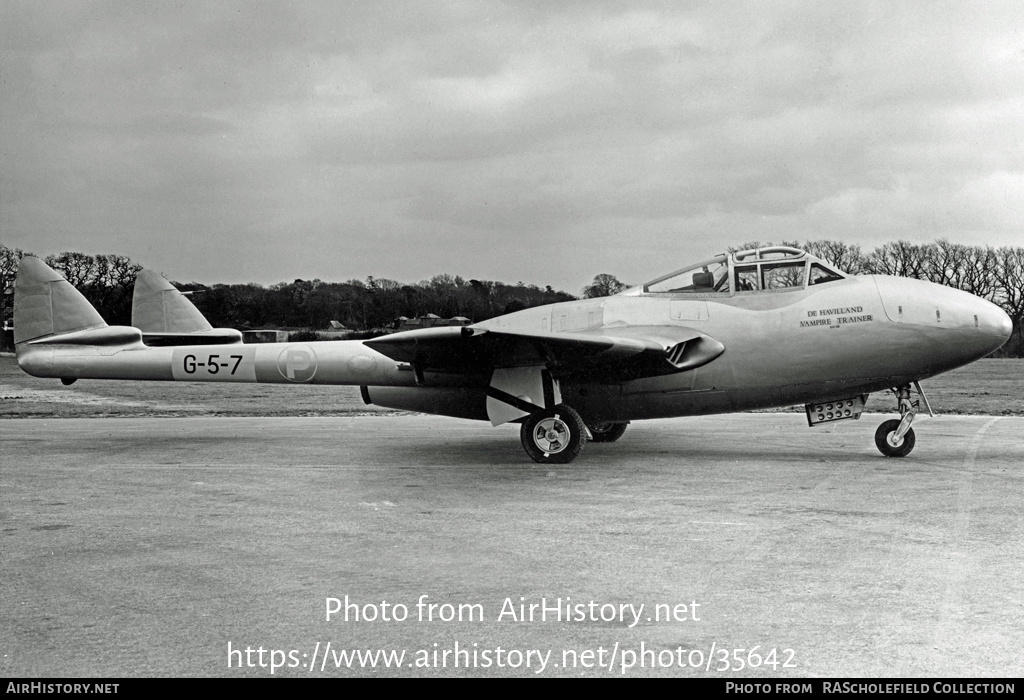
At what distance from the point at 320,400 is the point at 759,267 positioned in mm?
16352

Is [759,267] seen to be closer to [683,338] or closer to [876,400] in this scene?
[683,338]

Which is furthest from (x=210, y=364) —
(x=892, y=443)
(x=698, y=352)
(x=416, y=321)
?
(x=892, y=443)

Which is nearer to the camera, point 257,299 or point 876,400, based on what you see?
point 876,400

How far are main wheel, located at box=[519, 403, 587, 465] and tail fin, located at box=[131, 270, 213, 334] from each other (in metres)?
10.2

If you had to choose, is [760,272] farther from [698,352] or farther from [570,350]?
[570,350]

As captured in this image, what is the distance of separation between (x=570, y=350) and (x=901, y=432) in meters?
4.20

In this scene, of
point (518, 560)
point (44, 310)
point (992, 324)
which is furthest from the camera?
point (44, 310)

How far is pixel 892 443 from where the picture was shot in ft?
33.9

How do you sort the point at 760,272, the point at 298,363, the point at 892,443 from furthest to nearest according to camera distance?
the point at 298,363, the point at 760,272, the point at 892,443

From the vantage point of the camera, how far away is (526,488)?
838cm

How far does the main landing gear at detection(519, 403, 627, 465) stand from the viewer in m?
10.2

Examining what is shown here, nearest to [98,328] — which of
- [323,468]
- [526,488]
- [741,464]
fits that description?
[323,468]

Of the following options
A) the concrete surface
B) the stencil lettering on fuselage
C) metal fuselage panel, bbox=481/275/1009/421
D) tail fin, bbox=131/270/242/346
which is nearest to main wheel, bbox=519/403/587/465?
the concrete surface

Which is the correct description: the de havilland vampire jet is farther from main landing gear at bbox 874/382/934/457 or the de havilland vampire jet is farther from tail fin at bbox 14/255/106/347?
tail fin at bbox 14/255/106/347
